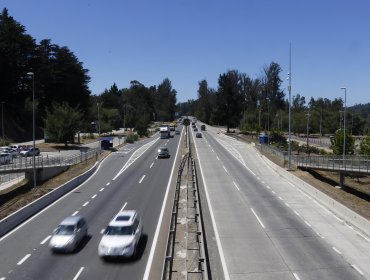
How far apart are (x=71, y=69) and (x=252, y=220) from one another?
10361 cm

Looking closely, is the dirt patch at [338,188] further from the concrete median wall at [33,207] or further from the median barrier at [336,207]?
the concrete median wall at [33,207]

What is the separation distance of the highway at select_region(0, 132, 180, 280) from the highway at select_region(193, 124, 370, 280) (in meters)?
4.44

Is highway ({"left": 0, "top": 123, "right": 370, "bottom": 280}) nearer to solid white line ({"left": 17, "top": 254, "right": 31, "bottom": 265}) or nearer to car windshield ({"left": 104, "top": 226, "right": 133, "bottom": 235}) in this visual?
solid white line ({"left": 17, "top": 254, "right": 31, "bottom": 265})

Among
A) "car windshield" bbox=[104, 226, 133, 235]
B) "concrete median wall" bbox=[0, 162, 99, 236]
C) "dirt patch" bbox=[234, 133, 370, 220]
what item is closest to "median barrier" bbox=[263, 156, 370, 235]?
"dirt patch" bbox=[234, 133, 370, 220]

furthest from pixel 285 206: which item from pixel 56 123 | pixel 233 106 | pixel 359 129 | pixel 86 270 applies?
pixel 359 129

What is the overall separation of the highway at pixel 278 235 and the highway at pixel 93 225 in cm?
444

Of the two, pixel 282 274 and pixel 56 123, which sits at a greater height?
pixel 56 123

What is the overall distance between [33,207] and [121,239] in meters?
13.0

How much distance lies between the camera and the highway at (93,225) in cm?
2209

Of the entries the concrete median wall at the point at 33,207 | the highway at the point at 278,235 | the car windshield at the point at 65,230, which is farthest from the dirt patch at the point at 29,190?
the highway at the point at 278,235

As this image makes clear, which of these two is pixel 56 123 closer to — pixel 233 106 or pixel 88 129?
pixel 88 129

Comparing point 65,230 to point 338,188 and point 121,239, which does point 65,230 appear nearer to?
point 121,239

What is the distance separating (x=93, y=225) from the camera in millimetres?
30672

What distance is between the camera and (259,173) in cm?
5600
